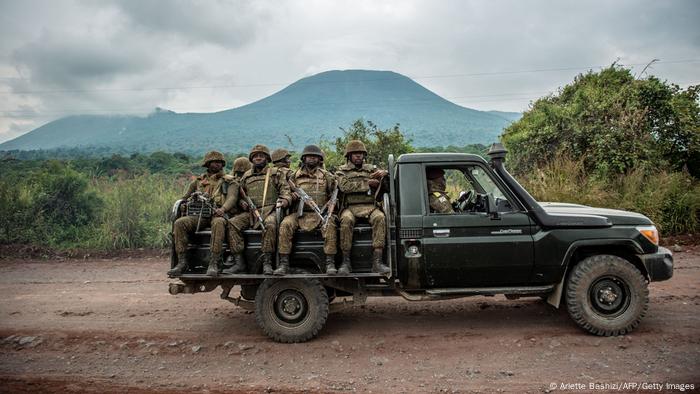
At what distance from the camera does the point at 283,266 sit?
505 centimetres

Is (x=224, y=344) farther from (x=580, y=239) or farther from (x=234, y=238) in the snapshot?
(x=580, y=239)

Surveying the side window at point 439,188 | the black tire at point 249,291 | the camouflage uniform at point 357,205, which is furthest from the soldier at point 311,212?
the side window at point 439,188

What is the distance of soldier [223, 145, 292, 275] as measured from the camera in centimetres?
516

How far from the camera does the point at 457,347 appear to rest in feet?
15.9

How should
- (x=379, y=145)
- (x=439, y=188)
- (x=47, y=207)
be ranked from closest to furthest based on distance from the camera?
(x=439, y=188) → (x=47, y=207) → (x=379, y=145)

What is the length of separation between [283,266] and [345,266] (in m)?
0.69

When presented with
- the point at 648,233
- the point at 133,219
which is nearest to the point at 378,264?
the point at 648,233

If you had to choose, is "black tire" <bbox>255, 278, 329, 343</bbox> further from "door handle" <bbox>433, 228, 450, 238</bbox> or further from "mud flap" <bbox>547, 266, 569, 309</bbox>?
"mud flap" <bbox>547, 266, 569, 309</bbox>

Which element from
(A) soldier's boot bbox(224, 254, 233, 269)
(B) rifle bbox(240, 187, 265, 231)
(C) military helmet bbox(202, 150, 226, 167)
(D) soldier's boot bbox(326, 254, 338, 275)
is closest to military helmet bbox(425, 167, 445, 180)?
(D) soldier's boot bbox(326, 254, 338, 275)

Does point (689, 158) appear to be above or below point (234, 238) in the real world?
above

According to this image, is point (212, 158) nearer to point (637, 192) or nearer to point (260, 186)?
point (260, 186)

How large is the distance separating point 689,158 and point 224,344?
1222 cm

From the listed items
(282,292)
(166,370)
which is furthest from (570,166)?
(166,370)

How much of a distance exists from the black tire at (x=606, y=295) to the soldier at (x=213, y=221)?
154 inches
